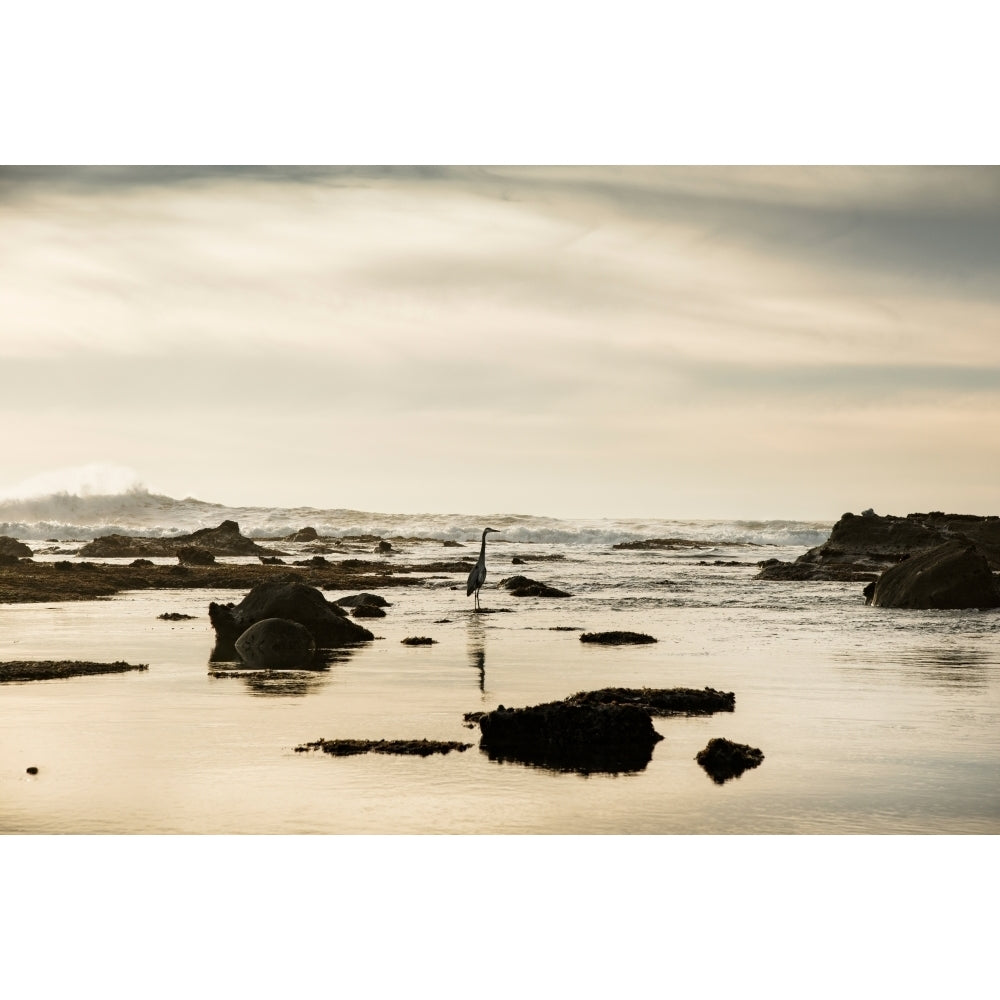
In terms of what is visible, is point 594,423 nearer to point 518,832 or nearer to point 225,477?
point 225,477

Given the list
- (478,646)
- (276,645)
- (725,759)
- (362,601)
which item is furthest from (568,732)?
(362,601)

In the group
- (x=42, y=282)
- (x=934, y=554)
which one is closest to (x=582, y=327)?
(x=42, y=282)

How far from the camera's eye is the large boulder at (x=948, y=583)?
62.7 ft

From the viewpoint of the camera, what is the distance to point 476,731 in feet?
28.3

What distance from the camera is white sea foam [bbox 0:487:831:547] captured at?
52.8 ft

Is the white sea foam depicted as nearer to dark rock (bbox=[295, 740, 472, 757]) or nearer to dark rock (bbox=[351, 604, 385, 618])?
dark rock (bbox=[351, 604, 385, 618])

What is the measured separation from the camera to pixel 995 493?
1183 centimetres

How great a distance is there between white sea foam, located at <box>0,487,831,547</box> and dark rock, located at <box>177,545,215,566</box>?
5.10 ft

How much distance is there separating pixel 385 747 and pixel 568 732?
4.52ft

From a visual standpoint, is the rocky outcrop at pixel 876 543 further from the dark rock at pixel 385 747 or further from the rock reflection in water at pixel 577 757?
the dark rock at pixel 385 747

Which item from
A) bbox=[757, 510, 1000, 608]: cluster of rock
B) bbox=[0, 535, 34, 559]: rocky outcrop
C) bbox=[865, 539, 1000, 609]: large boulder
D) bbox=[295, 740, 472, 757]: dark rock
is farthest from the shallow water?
bbox=[0, 535, 34, 559]: rocky outcrop

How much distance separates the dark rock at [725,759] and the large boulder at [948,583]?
516 inches

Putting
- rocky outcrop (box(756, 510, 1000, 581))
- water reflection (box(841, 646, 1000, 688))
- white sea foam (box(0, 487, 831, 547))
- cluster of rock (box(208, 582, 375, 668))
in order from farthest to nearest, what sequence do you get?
rocky outcrop (box(756, 510, 1000, 581)) < white sea foam (box(0, 487, 831, 547)) < cluster of rock (box(208, 582, 375, 668)) < water reflection (box(841, 646, 1000, 688))

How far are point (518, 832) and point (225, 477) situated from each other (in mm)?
8996
